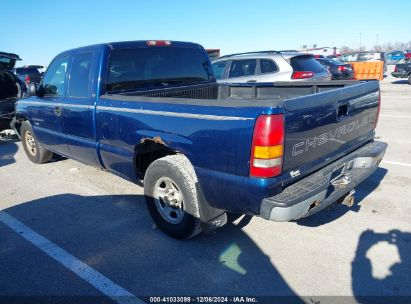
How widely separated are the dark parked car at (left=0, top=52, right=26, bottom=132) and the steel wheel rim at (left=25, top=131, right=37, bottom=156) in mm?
2008

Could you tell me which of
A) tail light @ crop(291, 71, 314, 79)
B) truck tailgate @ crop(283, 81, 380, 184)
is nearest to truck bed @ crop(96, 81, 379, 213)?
truck tailgate @ crop(283, 81, 380, 184)

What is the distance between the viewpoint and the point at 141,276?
292cm

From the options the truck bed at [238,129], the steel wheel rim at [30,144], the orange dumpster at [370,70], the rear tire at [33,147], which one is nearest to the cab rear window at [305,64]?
the truck bed at [238,129]

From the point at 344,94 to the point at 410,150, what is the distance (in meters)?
4.00

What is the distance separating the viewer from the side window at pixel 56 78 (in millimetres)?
4738

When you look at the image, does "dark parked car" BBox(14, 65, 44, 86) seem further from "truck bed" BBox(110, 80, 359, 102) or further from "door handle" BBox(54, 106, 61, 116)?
"truck bed" BBox(110, 80, 359, 102)

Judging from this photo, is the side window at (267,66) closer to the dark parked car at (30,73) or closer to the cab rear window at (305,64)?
the cab rear window at (305,64)

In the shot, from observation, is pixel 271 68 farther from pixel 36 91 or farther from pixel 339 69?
pixel 339 69

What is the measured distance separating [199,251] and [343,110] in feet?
6.11

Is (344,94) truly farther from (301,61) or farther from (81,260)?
(301,61)

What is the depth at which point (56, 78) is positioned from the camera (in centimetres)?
495

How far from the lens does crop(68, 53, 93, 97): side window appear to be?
4.16 metres

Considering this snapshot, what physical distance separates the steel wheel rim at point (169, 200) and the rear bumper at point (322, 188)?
1.00 metres

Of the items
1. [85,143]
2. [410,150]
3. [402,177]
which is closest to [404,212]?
[402,177]
